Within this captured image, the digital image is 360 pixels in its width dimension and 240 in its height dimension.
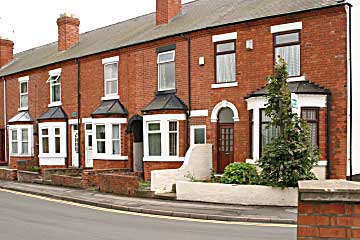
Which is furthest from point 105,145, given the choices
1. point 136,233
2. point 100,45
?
point 136,233

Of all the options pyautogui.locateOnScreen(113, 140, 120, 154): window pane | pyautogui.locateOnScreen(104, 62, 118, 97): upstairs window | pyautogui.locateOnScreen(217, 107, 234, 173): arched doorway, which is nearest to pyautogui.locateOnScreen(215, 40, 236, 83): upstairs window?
pyautogui.locateOnScreen(217, 107, 234, 173): arched doorway

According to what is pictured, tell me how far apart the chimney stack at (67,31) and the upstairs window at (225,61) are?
574 inches

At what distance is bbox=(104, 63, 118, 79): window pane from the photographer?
23.4 m

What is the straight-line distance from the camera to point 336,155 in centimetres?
1521

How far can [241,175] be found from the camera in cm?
1496

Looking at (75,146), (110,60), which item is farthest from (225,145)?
(75,146)

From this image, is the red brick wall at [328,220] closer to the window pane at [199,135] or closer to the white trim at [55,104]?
the window pane at [199,135]

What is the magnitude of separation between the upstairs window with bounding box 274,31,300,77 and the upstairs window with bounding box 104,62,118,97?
31.4ft

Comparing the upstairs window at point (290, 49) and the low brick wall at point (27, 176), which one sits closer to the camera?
the upstairs window at point (290, 49)

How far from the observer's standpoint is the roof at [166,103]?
19500mm

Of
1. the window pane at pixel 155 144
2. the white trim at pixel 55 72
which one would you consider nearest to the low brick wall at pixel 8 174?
the white trim at pixel 55 72

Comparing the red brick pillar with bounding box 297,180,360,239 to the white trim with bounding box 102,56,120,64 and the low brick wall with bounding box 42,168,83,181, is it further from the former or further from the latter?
the white trim with bounding box 102,56,120,64

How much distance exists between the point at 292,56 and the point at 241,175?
16.3 feet

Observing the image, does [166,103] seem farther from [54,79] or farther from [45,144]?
[45,144]
